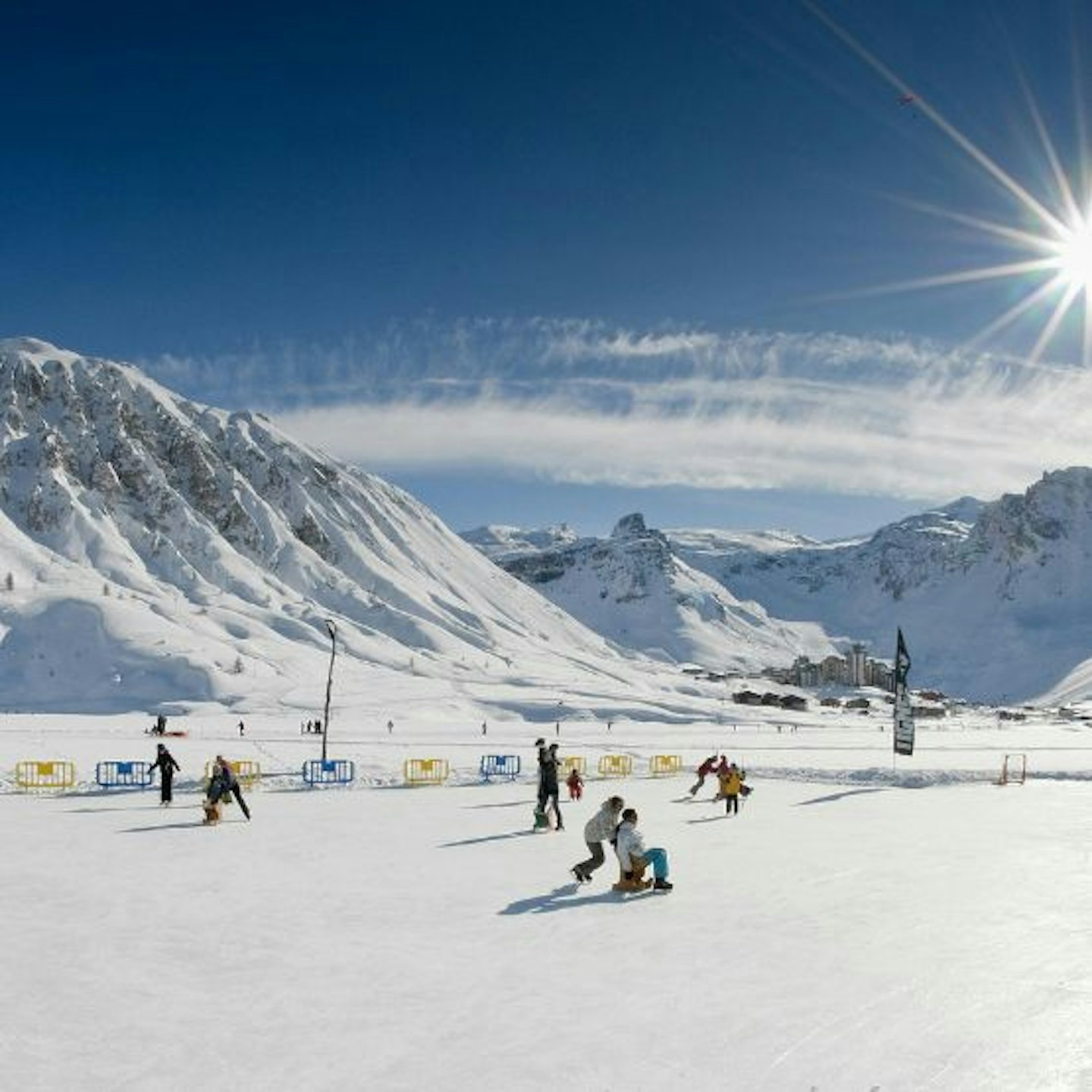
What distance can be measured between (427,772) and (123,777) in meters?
10.0

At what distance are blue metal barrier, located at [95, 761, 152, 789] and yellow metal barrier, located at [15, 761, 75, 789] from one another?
0.86 m

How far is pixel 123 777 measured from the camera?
34.8m

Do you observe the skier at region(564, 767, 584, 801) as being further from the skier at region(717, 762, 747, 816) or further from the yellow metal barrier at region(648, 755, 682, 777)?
the yellow metal barrier at region(648, 755, 682, 777)

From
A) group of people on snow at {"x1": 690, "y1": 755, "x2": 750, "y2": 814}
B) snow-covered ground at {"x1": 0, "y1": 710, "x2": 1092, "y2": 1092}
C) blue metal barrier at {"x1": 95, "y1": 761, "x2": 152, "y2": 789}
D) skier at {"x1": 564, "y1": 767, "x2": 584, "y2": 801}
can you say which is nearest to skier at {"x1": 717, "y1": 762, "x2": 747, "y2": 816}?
group of people on snow at {"x1": 690, "y1": 755, "x2": 750, "y2": 814}

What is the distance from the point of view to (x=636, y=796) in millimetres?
31500

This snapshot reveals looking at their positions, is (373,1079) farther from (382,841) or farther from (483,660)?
(483,660)

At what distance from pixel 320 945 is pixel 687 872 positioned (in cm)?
732

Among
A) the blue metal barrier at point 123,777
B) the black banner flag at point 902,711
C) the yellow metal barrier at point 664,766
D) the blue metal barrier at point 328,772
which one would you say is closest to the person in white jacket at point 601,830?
the blue metal barrier at point 123,777

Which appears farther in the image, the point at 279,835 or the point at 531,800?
the point at 531,800

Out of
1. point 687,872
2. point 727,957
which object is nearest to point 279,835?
point 687,872

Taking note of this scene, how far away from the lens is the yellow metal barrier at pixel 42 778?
30.8m

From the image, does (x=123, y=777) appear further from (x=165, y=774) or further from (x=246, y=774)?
(x=165, y=774)

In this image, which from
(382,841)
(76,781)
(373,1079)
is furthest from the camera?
(76,781)

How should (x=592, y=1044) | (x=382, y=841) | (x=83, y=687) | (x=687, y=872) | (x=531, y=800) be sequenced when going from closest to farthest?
(x=592, y=1044), (x=687, y=872), (x=382, y=841), (x=531, y=800), (x=83, y=687)
